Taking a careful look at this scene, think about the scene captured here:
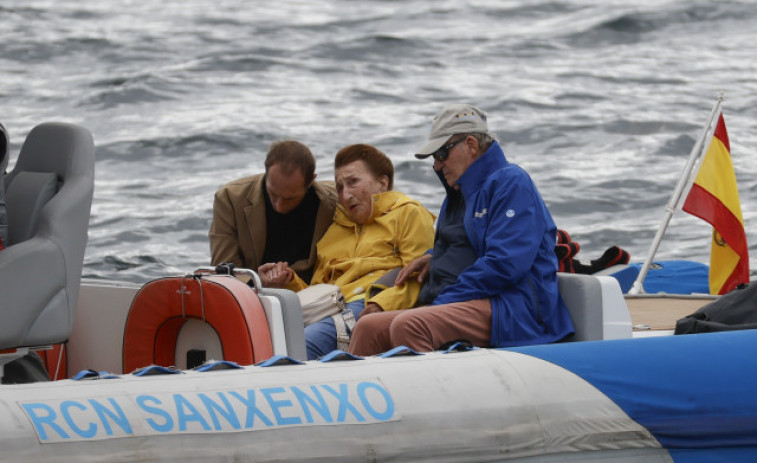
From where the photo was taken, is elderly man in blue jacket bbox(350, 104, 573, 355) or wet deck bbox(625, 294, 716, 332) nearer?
elderly man in blue jacket bbox(350, 104, 573, 355)

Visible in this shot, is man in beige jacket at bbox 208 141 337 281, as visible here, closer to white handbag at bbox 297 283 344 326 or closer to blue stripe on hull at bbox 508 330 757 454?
white handbag at bbox 297 283 344 326

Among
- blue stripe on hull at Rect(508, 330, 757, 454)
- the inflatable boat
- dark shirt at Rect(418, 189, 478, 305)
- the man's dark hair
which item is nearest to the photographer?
the inflatable boat

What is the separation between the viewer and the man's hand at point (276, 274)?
14.5 feet

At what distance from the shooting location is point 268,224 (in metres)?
4.64

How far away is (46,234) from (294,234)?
4.27 feet

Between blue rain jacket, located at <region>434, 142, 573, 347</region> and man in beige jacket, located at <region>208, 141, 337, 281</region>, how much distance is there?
735 mm

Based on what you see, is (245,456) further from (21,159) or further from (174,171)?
(174,171)

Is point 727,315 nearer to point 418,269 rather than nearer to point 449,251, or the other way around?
point 449,251

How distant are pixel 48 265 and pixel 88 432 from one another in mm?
813

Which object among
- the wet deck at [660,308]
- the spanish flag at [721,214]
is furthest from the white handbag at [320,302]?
the spanish flag at [721,214]

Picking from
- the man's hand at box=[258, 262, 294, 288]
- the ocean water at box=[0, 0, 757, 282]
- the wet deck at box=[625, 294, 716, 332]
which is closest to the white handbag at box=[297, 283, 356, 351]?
the man's hand at box=[258, 262, 294, 288]

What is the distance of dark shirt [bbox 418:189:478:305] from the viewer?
13.6 ft

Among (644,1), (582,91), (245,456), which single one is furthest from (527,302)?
(644,1)

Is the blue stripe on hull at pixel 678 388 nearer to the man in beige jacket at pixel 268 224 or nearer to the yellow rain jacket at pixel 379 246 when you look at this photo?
the yellow rain jacket at pixel 379 246
